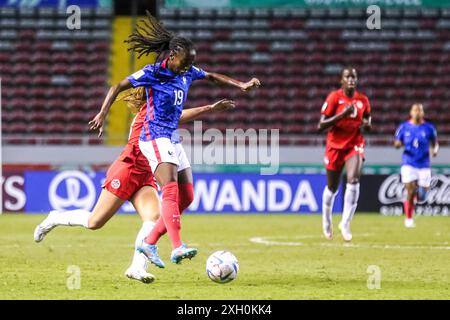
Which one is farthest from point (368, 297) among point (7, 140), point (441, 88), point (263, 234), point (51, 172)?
point (441, 88)

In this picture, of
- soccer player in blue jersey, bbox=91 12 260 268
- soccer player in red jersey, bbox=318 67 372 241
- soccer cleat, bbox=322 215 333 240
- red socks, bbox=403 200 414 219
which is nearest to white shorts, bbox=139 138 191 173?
soccer player in blue jersey, bbox=91 12 260 268

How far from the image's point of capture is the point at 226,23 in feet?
93.3

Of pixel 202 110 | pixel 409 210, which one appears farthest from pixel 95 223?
pixel 409 210

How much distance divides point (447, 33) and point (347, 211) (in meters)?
15.9

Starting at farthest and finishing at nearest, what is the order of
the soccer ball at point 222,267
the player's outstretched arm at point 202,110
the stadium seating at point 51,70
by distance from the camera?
the stadium seating at point 51,70
the player's outstretched arm at point 202,110
the soccer ball at point 222,267

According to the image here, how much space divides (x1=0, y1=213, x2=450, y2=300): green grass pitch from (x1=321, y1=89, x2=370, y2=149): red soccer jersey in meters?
1.43

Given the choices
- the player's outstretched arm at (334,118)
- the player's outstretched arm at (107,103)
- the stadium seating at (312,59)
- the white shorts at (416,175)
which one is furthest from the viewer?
the stadium seating at (312,59)

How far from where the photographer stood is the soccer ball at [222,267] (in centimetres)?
824

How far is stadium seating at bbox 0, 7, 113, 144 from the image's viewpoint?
86.6 feet

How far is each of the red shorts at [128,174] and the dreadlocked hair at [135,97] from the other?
1.43ft

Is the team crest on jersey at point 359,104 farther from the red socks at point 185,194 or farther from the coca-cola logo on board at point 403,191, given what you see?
the coca-cola logo on board at point 403,191

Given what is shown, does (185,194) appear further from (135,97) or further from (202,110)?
(135,97)

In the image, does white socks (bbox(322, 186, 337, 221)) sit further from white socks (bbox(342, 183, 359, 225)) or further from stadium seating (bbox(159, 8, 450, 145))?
stadium seating (bbox(159, 8, 450, 145))

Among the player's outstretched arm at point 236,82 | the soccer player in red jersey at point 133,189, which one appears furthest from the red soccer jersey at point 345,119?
the soccer player in red jersey at point 133,189
